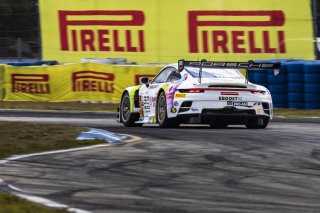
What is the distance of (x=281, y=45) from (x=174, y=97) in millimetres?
12605

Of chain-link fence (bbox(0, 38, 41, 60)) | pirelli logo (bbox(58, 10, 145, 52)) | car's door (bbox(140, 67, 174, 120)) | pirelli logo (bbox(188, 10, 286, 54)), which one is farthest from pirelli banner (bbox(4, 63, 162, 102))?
car's door (bbox(140, 67, 174, 120))

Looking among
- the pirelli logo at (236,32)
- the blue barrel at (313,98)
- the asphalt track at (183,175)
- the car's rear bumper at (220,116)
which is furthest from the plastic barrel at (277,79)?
the asphalt track at (183,175)

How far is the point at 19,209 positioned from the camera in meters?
6.25

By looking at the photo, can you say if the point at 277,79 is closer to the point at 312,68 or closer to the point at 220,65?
the point at 312,68

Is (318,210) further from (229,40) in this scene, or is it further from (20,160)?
(229,40)

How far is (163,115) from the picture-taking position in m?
14.2

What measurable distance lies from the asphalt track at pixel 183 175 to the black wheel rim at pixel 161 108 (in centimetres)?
215

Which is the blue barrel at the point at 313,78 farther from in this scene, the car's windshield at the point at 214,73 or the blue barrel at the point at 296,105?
the car's windshield at the point at 214,73

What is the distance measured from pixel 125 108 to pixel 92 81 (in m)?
9.76

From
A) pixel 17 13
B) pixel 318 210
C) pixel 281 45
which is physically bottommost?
pixel 318 210

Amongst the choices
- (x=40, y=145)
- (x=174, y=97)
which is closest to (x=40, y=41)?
(x=174, y=97)

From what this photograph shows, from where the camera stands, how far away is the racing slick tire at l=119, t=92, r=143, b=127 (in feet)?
51.3

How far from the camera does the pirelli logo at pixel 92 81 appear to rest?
83.1 feet

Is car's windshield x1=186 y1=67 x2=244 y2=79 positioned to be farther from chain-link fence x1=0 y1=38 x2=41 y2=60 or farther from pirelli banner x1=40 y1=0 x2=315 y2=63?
chain-link fence x1=0 y1=38 x2=41 y2=60
